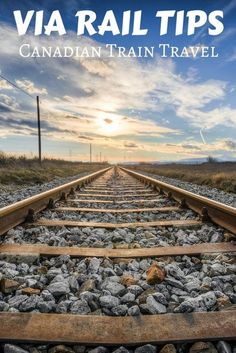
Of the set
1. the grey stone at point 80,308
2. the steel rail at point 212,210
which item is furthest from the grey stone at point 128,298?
the steel rail at point 212,210

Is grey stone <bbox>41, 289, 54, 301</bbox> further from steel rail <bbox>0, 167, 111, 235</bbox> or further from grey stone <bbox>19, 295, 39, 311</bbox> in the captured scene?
steel rail <bbox>0, 167, 111, 235</bbox>

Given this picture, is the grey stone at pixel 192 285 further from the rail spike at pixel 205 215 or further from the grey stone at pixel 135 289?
the rail spike at pixel 205 215

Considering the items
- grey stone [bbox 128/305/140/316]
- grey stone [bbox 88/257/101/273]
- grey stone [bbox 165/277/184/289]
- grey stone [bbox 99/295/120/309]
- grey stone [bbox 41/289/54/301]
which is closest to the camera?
grey stone [bbox 128/305/140/316]

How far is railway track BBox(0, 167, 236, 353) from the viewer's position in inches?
70.2

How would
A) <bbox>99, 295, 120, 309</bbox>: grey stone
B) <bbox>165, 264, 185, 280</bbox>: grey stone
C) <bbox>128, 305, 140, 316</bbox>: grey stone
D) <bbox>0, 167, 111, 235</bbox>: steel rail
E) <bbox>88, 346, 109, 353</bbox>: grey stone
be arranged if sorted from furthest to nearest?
<bbox>0, 167, 111, 235</bbox>: steel rail → <bbox>165, 264, 185, 280</bbox>: grey stone → <bbox>99, 295, 120, 309</bbox>: grey stone → <bbox>128, 305, 140, 316</bbox>: grey stone → <bbox>88, 346, 109, 353</bbox>: grey stone

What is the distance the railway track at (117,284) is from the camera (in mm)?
1782

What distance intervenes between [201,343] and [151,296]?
0.50 metres

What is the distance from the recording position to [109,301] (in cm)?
213

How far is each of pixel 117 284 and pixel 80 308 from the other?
1.29 ft

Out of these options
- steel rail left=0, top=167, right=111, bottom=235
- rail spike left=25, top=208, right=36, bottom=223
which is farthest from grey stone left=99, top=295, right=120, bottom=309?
rail spike left=25, top=208, right=36, bottom=223

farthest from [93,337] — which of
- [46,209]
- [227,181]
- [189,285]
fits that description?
[227,181]

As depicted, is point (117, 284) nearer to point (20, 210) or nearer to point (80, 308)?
point (80, 308)

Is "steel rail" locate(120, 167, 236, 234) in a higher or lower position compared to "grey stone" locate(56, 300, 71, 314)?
higher

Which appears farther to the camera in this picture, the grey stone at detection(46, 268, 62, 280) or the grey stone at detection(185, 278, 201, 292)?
the grey stone at detection(46, 268, 62, 280)
